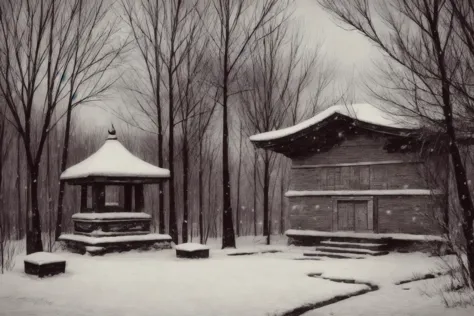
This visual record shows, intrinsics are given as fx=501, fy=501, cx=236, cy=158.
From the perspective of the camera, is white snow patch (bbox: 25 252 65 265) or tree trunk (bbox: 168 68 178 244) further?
tree trunk (bbox: 168 68 178 244)

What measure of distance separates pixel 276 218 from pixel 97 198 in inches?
2134

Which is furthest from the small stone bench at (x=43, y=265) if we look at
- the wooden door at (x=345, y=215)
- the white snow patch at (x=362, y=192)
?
the wooden door at (x=345, y=215)

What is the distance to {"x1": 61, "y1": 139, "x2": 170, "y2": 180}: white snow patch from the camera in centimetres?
1775

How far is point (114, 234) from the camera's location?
59.0 feet

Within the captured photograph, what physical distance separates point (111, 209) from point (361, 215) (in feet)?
30.8

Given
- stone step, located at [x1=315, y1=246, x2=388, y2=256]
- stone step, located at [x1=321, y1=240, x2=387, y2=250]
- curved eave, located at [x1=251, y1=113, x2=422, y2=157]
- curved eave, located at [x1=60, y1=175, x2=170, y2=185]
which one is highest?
curved eave, located at [x1=251, y1=113, x2=422, y2=157]

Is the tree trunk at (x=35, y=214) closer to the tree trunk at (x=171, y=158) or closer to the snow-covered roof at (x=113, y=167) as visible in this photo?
the snow-covered roof at (x=113, y=167)

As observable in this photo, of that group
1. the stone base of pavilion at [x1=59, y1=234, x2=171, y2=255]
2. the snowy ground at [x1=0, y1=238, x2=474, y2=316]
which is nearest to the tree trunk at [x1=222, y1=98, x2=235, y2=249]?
the stone base of pavilion at [x1=59, y1=234, x2=171, y2=255]

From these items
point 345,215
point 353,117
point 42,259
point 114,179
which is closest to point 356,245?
point 345,215

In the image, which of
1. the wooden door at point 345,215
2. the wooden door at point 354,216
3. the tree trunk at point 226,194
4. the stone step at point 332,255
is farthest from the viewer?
the tree trunk at point 226,194

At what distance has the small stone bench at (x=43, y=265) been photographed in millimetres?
11656

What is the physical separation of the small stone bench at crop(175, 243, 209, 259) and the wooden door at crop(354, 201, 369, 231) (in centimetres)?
605

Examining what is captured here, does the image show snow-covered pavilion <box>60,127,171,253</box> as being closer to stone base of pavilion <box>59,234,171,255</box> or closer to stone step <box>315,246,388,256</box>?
stone base of pavilion <box>59,234,171,255</box>

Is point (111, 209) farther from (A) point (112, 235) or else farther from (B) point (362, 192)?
(B) point (362, 192)
